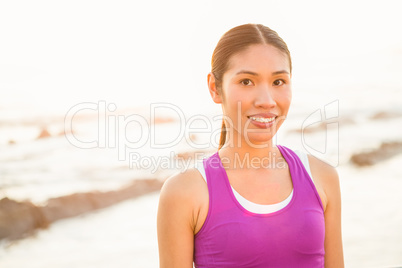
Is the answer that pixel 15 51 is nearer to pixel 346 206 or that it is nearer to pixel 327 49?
pixel 327 49

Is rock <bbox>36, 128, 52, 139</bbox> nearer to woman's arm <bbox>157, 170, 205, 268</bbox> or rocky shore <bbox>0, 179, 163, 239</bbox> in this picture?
rocky shore <bbox>0, 179, 163, 239</bbox>

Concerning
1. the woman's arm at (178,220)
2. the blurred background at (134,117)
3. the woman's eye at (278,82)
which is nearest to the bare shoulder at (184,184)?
the woman's arm at (178,220)

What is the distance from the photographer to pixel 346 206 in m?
5.95

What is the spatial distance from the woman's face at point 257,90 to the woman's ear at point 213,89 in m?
0.08

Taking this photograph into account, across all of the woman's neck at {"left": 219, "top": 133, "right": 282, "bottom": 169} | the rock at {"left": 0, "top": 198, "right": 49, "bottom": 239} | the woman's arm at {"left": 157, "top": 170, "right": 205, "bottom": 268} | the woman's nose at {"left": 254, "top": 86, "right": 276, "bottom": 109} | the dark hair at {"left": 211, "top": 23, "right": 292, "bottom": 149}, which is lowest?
the rock at {"left": 0, "top": 198, "right": 49, "bottom": 239}

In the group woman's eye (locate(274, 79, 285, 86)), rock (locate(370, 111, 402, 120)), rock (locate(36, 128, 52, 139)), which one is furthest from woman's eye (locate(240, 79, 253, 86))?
rock (locate(370, 111, 402, 120))

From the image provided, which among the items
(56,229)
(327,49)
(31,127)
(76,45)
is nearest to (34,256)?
(56,229)

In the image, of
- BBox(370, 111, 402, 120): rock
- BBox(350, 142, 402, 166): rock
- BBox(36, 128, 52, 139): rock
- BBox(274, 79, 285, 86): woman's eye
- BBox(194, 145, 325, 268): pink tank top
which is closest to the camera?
BBox(194, 145, 325, 268): pink tank top

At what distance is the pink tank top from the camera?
1418mm

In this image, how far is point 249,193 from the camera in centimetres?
151

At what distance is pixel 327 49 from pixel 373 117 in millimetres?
2833

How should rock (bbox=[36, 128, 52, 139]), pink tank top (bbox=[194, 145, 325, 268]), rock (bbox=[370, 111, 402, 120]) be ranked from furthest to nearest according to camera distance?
rock (bbox=[370, 111, 402, 120]) → rock (bbox=[36, 128, 52, 139]) → pink tank top (bbox=[194, 145, 325, 268])

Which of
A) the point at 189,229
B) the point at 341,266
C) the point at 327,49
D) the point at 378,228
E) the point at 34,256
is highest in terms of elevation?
the point at 327,49

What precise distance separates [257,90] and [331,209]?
1.84 ft
